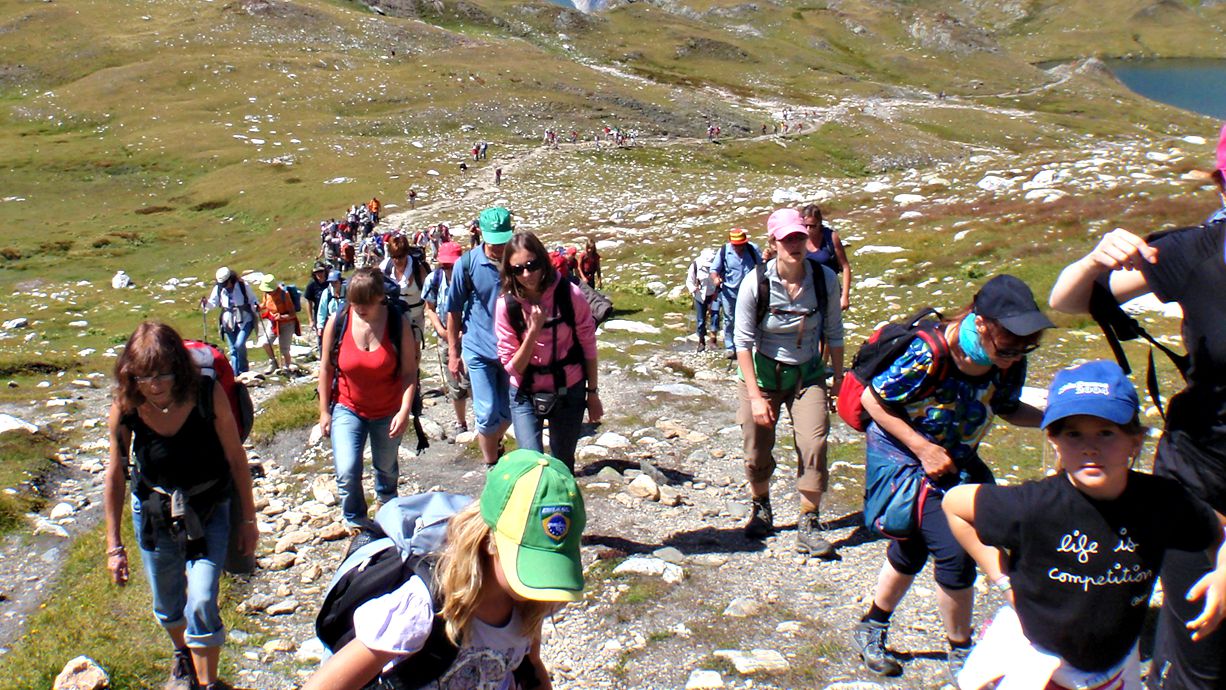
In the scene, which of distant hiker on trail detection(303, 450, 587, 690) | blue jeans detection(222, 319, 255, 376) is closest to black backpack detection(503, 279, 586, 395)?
distant hiker on trail detection(303, 450, 587, 690)

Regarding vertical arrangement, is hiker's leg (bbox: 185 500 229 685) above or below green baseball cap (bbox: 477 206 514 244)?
below

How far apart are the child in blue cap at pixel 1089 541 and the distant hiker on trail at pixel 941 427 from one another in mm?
1057

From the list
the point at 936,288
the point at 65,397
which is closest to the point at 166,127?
the point at 65,397

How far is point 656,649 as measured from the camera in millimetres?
5773

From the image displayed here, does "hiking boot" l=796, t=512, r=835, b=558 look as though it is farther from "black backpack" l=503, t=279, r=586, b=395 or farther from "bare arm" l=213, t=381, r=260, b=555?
"bare arm" l=213, t=381, r=260, b=555

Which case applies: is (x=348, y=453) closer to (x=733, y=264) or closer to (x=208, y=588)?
(x=208, y=588)

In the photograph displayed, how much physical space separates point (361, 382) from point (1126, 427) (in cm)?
503

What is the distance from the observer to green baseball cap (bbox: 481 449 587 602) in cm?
281

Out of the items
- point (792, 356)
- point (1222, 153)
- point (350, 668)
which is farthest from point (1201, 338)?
point (792, 356)

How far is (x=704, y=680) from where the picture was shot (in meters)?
5.32

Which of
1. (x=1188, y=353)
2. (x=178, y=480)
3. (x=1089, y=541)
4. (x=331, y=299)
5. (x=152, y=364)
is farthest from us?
(x=331, y=299)

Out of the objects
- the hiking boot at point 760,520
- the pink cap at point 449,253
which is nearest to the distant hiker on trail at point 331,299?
the pink cap at point 449,253

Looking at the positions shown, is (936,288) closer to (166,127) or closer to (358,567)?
(358,567)

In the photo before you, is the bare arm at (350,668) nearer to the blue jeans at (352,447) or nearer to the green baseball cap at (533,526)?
the green baseball cap at (533,526)
